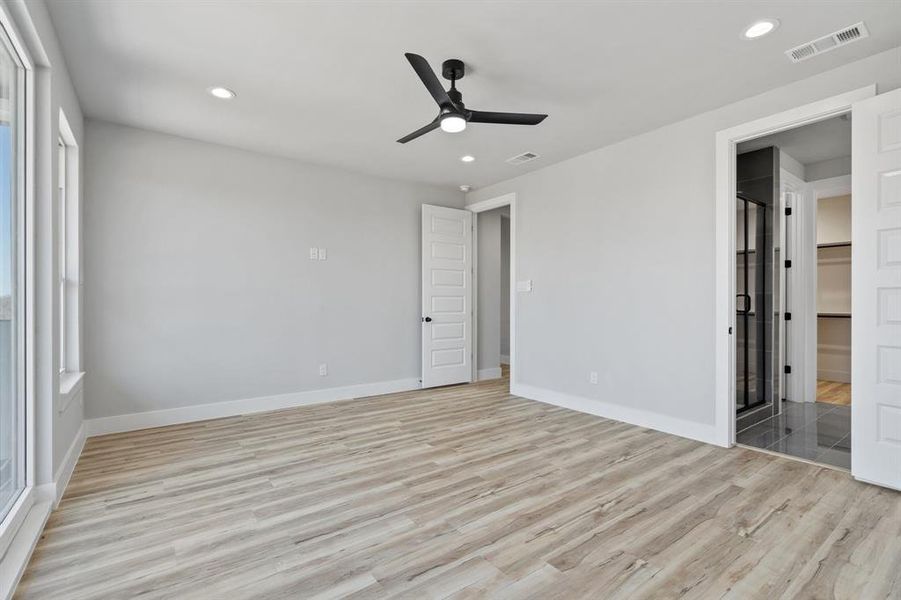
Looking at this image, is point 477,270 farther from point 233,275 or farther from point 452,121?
point 452,121

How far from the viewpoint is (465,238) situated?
6.23 metres

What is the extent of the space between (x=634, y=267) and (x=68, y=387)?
467cm

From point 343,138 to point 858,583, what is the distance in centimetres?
460

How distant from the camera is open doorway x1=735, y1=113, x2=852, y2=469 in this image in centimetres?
390

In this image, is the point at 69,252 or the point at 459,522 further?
the point at 69,252

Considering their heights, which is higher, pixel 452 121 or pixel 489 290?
pixel 452 121

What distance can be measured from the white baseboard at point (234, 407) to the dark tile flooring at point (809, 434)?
12.4 feet

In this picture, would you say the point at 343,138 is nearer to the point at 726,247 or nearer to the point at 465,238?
the point at 465,238

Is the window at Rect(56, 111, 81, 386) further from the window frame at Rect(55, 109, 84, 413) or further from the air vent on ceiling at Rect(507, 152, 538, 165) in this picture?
the air vent on ceiling at Rect(507, 152, 538, 165)

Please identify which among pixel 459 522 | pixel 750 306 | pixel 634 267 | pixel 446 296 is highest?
pixel 634 267

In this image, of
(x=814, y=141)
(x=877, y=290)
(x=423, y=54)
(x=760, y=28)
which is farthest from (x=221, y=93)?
(x=814, y=141)

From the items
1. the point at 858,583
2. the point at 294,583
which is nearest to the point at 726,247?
the point at 858,583

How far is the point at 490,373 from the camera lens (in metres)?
6.69

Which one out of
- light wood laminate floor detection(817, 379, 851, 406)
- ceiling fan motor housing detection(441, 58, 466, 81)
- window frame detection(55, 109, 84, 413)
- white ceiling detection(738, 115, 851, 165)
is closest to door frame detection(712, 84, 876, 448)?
white ceiling detection(738, 115, 851, 165)
